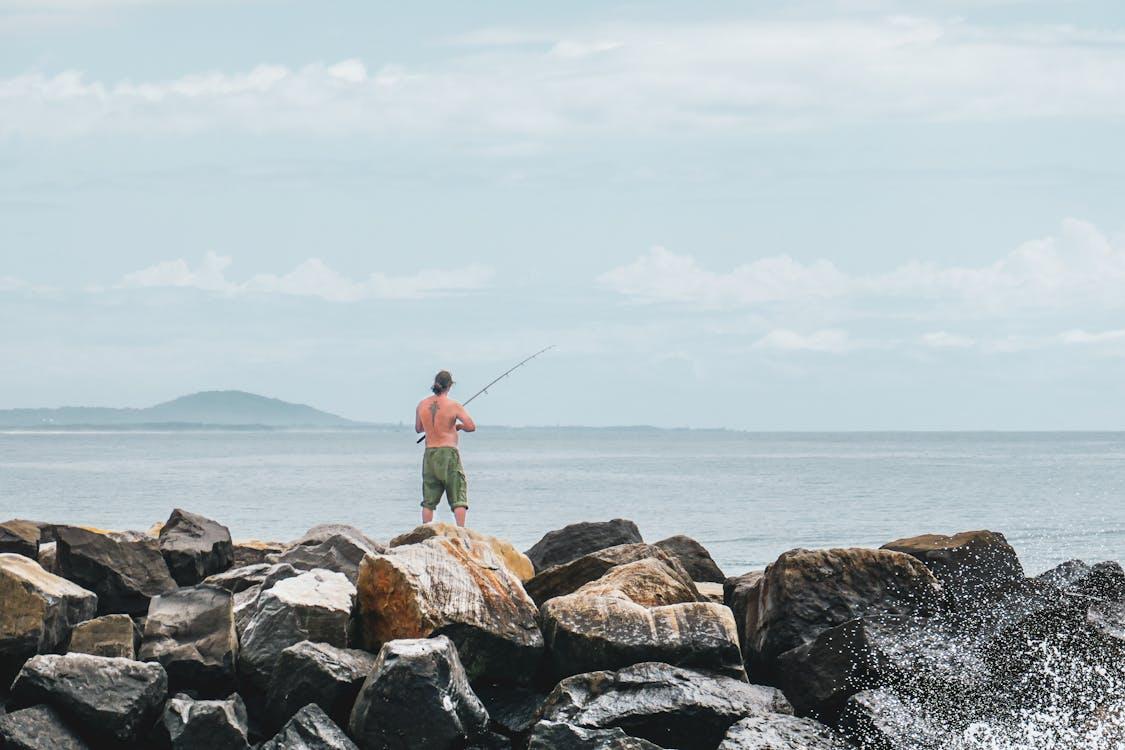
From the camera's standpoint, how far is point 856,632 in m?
7.93

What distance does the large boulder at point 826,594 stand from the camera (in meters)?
8.49

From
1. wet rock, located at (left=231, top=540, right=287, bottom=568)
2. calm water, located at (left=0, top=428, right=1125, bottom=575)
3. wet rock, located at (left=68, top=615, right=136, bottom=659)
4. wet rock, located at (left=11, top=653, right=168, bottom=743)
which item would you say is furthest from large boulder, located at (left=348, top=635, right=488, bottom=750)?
calm water, located at (left=0, top=428, right=1125, bottom=575)

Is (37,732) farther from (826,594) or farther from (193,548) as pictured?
(826,594)

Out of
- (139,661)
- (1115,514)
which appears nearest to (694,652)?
(139,661)

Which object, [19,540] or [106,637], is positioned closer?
[106,637]

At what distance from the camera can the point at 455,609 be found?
314 inches

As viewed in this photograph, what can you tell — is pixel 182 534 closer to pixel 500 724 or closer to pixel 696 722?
pixel 500 724

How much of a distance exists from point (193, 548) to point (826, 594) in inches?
190

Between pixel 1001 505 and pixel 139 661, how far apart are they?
37414mm

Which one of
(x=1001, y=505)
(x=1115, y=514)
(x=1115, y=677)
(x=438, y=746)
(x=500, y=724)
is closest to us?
(x=438, y=746)

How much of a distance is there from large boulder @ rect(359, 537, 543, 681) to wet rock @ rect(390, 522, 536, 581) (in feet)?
4.04

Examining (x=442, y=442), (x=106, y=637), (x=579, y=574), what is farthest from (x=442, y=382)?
(x=106, y=637)

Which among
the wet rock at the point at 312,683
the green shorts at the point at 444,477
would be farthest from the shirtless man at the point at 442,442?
the wet rock at the point at 312,683

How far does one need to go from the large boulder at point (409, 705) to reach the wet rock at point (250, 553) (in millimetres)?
3724
